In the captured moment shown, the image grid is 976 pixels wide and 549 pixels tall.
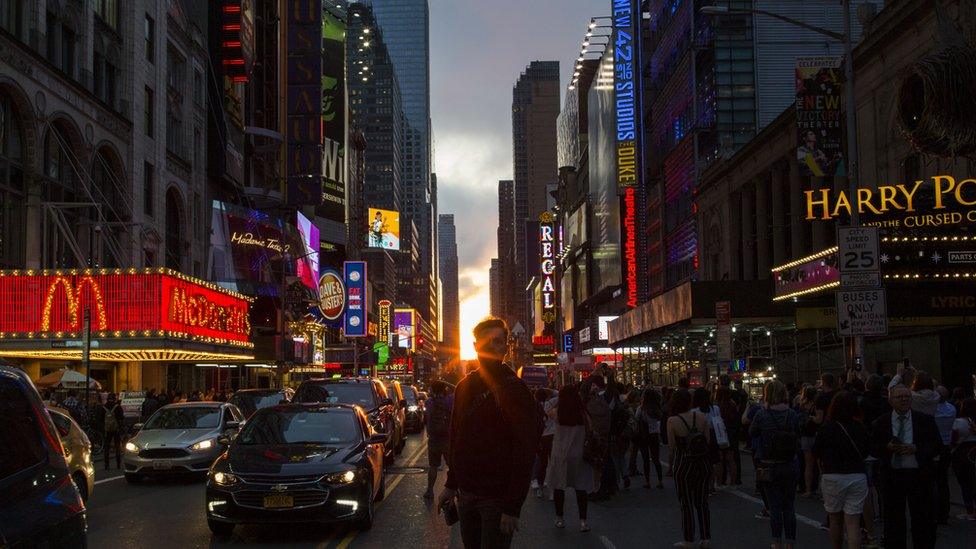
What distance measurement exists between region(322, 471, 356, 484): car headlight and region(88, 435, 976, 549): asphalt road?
677mm

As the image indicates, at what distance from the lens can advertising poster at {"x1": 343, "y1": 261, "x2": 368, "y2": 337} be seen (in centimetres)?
10062

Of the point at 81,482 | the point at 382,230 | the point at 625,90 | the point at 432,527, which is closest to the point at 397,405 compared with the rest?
the point at 81,482

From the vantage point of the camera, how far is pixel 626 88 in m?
76.7

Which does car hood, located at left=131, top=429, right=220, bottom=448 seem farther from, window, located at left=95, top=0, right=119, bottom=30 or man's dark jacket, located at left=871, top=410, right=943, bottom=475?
window, located at left=95, top=0, right=119, bottom=30

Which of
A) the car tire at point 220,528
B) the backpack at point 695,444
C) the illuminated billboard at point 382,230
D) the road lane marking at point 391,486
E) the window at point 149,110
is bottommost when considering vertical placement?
the road lane marking at point 391,486

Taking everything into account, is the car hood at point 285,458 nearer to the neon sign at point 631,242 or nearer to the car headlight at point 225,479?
the car headlight at point 225,479

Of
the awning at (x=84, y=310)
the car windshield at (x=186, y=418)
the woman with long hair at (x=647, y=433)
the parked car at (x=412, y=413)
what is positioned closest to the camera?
the woman with long hair at (x=647, y=433)

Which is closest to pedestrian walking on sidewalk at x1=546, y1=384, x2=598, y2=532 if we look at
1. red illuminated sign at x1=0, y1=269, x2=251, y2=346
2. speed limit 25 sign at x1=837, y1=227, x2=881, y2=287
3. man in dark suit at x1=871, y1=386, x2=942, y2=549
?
man in dark suit at x1=871, y1=386, x2=942, y2=549

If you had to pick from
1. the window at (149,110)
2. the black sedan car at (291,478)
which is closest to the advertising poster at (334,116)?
the window at (149,110)

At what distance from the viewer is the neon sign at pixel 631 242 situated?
7675cm

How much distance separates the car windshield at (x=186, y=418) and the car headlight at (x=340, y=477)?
906 cm

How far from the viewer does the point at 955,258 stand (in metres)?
22.0

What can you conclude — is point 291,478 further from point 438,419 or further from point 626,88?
point 626,88

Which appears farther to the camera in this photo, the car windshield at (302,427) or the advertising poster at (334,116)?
the advertising poster at (334,116)
